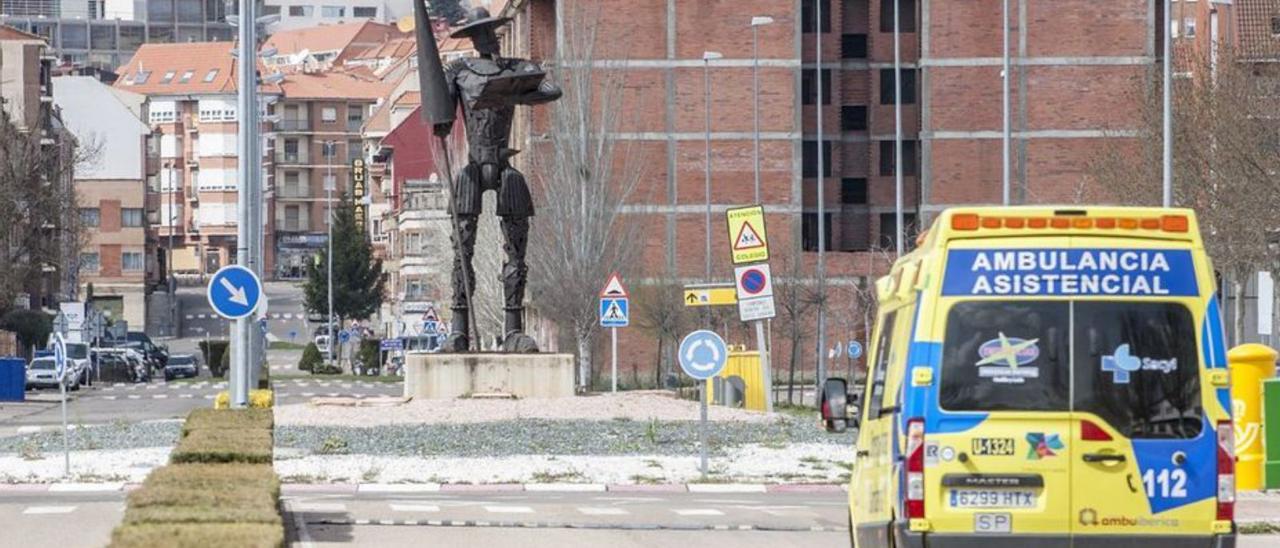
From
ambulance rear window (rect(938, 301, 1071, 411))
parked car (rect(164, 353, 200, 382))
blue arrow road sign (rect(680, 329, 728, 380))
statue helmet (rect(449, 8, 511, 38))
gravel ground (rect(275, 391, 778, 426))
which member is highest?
statue helmet (rect(449, 8, 511, 38))

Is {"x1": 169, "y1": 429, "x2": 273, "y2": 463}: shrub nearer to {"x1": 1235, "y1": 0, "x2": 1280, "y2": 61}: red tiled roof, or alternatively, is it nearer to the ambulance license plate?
the ambulance license plate

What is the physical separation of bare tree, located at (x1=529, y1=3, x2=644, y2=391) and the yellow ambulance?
56.1 metres

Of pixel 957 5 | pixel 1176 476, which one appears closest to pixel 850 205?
pixel 957 5

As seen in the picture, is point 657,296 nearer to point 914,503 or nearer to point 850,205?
point 850,205

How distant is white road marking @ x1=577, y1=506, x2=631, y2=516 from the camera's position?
23.0 metres

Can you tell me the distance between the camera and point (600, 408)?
121ft

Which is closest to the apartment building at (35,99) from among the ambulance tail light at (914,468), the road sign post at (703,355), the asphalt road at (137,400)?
the asphalt road at (137,400)

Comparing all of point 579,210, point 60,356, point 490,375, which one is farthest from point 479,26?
point 579,210

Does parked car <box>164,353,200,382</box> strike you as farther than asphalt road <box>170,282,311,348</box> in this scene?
No

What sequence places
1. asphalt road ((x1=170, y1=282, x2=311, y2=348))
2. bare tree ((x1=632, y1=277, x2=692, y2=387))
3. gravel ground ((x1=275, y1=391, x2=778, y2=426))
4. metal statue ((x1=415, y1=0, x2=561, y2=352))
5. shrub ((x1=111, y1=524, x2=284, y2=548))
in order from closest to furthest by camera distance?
shrub ((x1=111, y1=524, x2=284, y2=548)) → gravel ground ((x1=275, y1=391, x2=778, y2=426)) → metal statue ((x1=415, y1=0, x2=561, y2=352)) → bare tree ((x1=632, y1=277, x2=692, y2=387)) → asphalt road ((x1=170, y1=282, x2=311, y2=348))

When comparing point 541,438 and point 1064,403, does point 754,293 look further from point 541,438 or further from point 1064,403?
point 1064,403

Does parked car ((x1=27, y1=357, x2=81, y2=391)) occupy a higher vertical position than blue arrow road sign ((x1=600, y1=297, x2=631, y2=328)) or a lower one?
lower

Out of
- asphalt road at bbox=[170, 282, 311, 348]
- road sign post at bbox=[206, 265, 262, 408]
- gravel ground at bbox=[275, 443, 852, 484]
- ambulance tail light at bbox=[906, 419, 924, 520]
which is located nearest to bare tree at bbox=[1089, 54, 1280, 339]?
gravel ground at bbox=[275, 443, 852, 484]

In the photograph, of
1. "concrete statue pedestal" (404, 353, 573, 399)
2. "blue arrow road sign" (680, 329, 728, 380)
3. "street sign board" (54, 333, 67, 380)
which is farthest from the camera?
"concrete statue pedestal" (404, 353, 573, 399)
